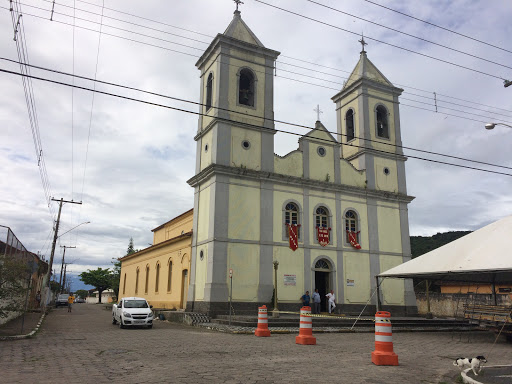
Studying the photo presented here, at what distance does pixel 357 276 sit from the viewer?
25.0 metres

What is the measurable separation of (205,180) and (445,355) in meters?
15.7

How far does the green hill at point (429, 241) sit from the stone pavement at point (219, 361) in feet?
104

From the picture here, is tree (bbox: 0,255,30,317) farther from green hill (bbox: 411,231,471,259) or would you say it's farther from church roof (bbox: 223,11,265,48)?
green hill (bbox: 411,231,471,259)

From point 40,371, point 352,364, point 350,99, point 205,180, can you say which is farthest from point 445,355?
point 350,99

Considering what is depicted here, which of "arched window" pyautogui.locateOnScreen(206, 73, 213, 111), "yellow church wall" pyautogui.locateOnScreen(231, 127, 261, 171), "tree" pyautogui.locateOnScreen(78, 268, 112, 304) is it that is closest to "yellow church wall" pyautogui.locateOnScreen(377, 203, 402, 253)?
"yellow church wall" pyautogui.locateOnScreen(231, 127, 261, 171)

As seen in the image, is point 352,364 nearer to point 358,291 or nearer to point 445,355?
point 445,355

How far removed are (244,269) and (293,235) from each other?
348cm

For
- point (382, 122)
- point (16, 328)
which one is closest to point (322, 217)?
point (382, 122)

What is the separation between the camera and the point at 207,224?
22.5 metres

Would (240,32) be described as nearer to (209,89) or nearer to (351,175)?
(209,89)

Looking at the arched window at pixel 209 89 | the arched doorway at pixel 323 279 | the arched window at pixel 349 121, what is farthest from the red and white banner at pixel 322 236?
the arched window at pixel 209 89

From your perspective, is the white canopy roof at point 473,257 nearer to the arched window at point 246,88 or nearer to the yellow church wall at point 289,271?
the yellow church wall at point 289,271

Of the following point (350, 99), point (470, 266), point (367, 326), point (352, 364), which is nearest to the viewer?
point (352, 364)

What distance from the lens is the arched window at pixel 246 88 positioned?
25.0m
